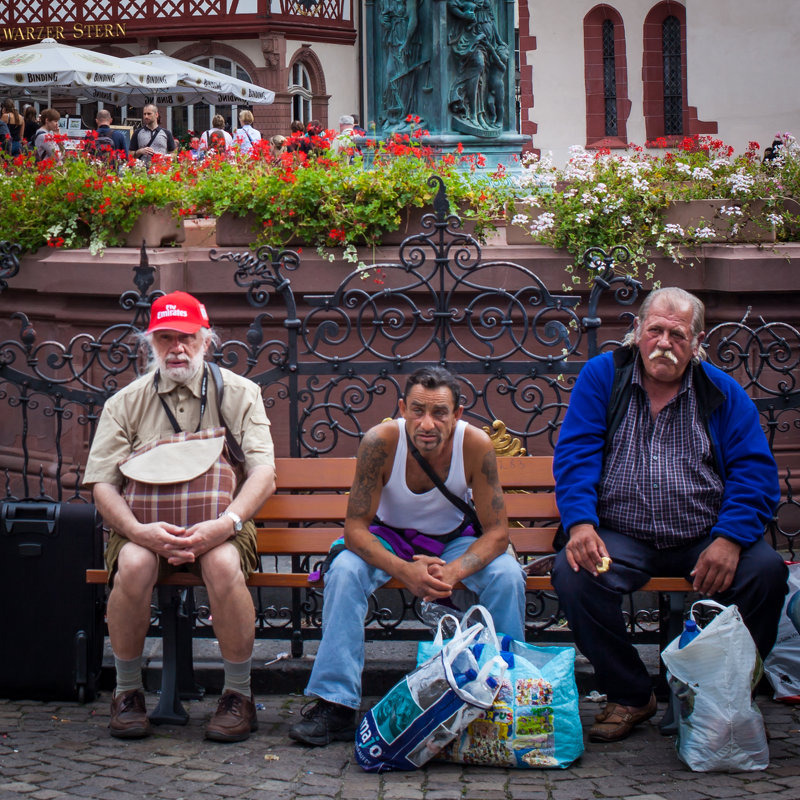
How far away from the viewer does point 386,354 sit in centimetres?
700

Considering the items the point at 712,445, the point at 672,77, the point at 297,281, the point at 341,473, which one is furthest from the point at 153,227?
the point at 672,77

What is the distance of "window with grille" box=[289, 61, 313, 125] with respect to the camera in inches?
1179

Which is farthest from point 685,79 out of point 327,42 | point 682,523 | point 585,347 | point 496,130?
point 682,523

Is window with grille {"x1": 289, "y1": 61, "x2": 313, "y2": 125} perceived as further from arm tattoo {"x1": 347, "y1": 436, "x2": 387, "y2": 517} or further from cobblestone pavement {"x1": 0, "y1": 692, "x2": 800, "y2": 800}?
cobblestone pavement {"x1": 0, "y1": 692, "x2": 800, "y2": 800}

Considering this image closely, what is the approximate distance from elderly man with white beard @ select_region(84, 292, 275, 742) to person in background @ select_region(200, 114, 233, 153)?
3.85 meters

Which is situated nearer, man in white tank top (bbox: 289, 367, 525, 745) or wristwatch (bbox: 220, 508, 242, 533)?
man in white tank top (bbox: 289, 367, 525, 745)

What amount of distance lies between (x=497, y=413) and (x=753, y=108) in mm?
20444

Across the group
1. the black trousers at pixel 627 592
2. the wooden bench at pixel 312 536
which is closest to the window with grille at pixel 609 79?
the wooden bench at pixel 312 536

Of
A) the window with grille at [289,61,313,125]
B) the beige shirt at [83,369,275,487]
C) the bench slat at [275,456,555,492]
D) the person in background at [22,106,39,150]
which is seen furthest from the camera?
the window with grille at [289,61,313,125]

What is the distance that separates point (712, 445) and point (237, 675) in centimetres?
184

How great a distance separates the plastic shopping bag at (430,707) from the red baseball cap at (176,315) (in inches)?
59.2

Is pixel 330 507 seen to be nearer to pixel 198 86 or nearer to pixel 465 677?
pixel 465 677

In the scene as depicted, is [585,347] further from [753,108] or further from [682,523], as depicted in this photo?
[753,108]

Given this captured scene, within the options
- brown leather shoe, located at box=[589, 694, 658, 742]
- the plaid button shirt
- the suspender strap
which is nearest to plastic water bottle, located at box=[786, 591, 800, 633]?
the plaid button shirt
